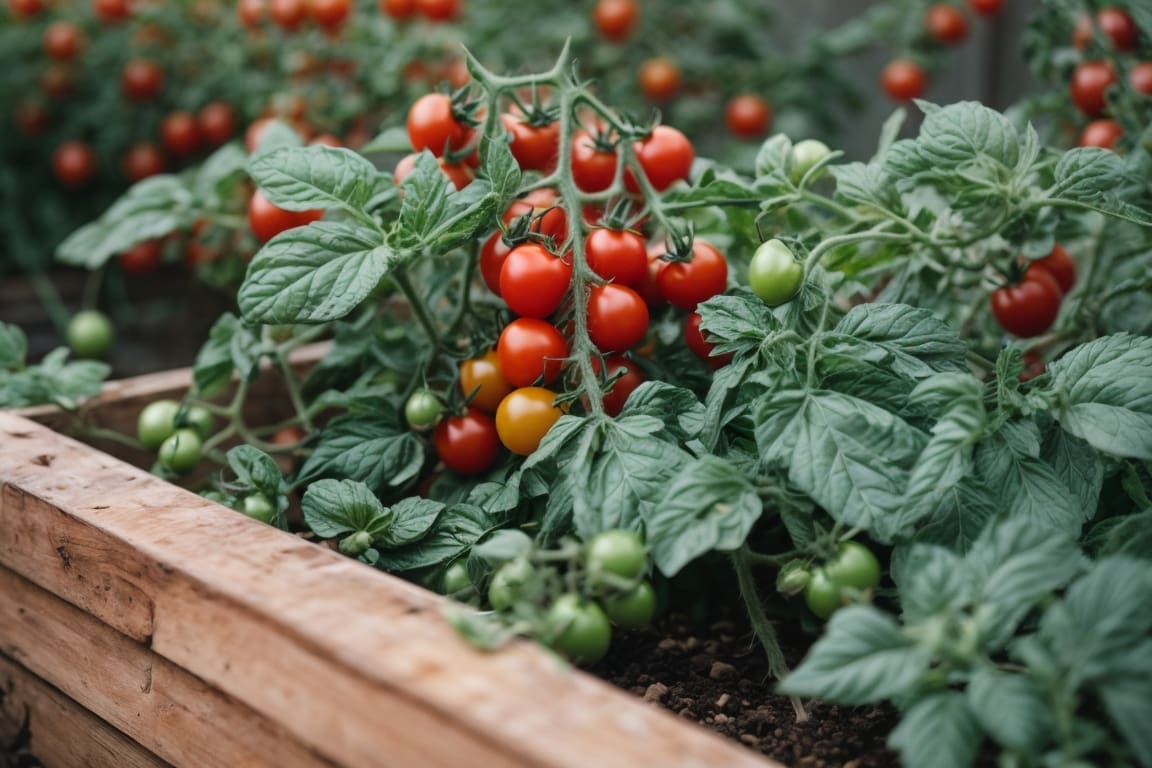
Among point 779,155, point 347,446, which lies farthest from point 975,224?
point 347,446

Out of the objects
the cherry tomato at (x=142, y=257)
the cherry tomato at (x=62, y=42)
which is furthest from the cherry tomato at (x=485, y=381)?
the cherry tomato at (x=62, y=42)

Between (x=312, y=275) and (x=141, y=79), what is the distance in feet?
5.84

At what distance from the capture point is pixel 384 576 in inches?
30.8

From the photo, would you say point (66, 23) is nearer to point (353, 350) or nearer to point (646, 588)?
point (353, 350)

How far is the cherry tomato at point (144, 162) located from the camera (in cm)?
240

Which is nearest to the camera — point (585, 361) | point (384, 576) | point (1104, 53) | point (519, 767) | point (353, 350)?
point (519, 767)

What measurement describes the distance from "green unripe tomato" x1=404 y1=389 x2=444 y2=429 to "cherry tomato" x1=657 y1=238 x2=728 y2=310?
10.1 inches

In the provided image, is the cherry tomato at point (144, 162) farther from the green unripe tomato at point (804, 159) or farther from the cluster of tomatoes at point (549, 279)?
the green unripe tomato at point (804, 159)

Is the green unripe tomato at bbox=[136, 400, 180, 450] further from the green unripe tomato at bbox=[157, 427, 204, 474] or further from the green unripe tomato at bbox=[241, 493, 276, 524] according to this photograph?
the green unripe tomato at bbox=[241, 493, 276, 524]

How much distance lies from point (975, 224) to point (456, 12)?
4.30 feet

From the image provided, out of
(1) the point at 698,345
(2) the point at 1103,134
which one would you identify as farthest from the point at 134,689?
(2) the point at 1103,134

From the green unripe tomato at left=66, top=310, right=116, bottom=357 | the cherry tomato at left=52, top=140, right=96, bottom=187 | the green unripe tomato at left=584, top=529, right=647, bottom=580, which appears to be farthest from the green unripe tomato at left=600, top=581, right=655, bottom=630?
the cherry tomato at left=52, top=140, right=96, bottom=187

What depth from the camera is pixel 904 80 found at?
7.51 ft

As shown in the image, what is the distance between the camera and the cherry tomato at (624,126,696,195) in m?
1.08
